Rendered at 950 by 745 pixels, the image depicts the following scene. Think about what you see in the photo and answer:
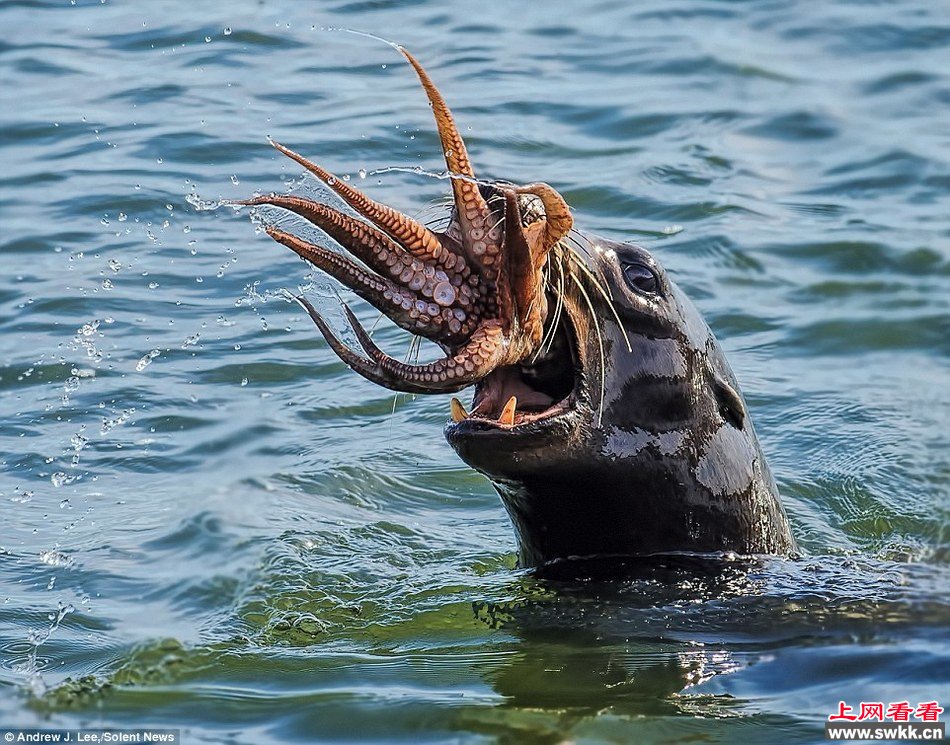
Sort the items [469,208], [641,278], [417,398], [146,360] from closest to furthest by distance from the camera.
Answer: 1. [469,208]
2. [641,278]
3. [146,360]
4. [417,398]

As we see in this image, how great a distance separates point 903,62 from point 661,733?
10132mm

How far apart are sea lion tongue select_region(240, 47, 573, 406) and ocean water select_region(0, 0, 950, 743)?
1.60ft

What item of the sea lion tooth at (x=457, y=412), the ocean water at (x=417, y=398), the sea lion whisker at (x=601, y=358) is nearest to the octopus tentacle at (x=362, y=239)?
the sea lion tooth at (x=457, y=412)

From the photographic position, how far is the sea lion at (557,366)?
4.29 m

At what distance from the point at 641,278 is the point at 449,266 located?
92 cm

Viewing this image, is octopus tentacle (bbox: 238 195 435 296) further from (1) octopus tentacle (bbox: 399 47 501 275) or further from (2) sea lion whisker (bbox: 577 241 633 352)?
(2) sea lion whisker (bbox: 577 241 633 352)

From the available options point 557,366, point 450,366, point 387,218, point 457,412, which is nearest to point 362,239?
point 387,218

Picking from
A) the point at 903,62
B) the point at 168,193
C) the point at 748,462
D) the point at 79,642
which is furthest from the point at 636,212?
the point at 79,642

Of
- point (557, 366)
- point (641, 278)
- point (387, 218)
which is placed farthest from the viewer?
point (641, 278)

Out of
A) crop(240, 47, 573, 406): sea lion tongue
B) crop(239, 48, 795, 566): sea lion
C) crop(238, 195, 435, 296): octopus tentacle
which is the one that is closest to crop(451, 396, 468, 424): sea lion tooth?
crop(239, 48, 795, 566): sea lion

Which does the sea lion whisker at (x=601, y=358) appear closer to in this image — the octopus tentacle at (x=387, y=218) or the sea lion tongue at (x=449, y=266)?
the sea lion tongue at (x=449, y=266)

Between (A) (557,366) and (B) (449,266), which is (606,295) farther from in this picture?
(B) (449,266)

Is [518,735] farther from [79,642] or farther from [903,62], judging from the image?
[903,62]

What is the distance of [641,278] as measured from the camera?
5.11 metres
